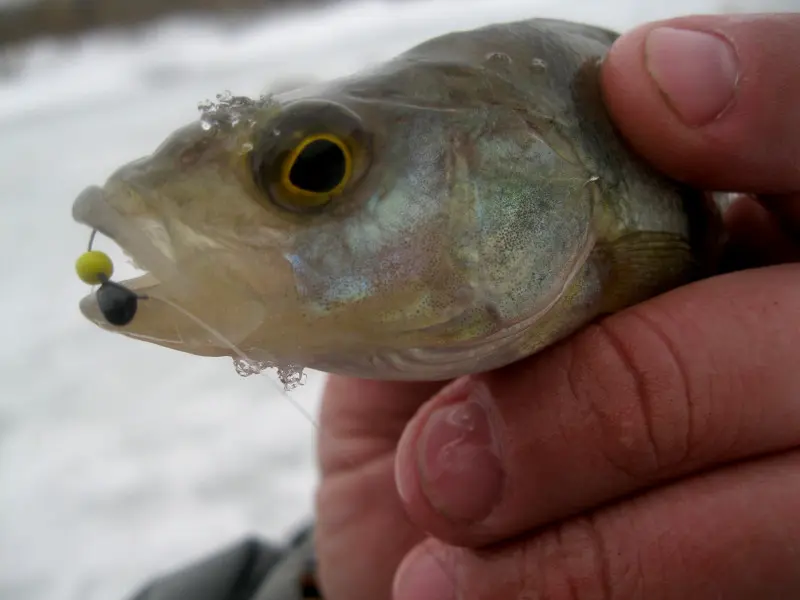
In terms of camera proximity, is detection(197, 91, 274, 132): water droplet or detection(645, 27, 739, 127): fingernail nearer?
detection(197, 91, 274, 132): water droplet

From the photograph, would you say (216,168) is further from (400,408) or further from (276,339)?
(400,408)

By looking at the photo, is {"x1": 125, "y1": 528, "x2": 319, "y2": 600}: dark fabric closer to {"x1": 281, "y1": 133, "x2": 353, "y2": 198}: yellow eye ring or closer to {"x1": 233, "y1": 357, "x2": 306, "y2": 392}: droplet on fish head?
{"x1": 233, "y1": 357, "x2": 306, "y2": 392}: droplet on fish head

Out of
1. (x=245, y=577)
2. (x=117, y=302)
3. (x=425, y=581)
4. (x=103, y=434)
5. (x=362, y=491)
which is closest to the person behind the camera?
(x=117, y=302)

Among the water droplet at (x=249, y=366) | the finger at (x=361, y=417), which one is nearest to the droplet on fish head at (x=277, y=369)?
the water droplet at (x=249, y=366)

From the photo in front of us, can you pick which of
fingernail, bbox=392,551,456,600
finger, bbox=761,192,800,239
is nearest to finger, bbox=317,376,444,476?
fingernail, bbox=392,551,456,600

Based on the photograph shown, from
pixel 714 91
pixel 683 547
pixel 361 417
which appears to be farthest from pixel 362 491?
pixel 714 91

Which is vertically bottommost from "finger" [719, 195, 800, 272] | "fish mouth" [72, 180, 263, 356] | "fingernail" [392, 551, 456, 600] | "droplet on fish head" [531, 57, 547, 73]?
"fingernail" [392, 551, 456, 600]

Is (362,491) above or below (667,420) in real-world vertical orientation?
below

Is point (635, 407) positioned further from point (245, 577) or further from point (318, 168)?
point (245, 577)
